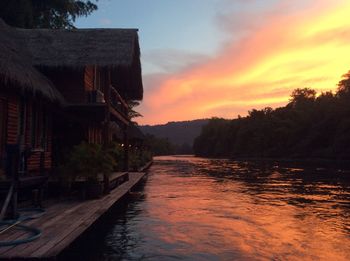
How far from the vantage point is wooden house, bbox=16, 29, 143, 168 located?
1641 centimetres

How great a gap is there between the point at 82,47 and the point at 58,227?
9903mm

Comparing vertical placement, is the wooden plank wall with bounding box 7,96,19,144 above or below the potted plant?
above

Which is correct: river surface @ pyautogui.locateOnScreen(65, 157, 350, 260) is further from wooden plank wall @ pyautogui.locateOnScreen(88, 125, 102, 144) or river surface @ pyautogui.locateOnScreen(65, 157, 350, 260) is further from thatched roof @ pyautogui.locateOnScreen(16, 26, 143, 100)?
thatched roof @ pyautogui.locateOnScreen(16, 26, 143, 100)

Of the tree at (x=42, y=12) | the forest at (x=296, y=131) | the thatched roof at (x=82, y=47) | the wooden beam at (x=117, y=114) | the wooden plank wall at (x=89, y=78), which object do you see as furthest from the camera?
the forest at (x=296, y=131)

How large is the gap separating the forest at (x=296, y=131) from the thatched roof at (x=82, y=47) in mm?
61971

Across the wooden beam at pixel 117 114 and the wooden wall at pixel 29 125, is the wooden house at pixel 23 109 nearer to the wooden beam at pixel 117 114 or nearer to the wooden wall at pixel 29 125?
the wooden wall at pixel 29 125

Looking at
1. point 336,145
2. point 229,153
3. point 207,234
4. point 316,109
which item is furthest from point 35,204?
point 229,153

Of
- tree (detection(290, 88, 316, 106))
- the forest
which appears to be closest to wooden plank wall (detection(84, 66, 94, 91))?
the forest

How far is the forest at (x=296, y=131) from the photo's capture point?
79.9 metres

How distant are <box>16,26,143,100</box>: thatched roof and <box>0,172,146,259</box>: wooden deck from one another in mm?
5031

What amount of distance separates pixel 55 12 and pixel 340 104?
5606 centimetres

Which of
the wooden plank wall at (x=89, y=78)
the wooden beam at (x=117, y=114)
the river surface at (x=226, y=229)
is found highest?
the wooden plank wall at (x=89, y=78)

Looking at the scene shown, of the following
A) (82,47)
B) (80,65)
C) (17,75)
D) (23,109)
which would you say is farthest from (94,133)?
(17,75)

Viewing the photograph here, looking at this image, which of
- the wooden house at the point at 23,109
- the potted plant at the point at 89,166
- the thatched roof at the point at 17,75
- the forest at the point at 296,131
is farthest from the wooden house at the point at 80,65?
the forest at the point at 296,131
